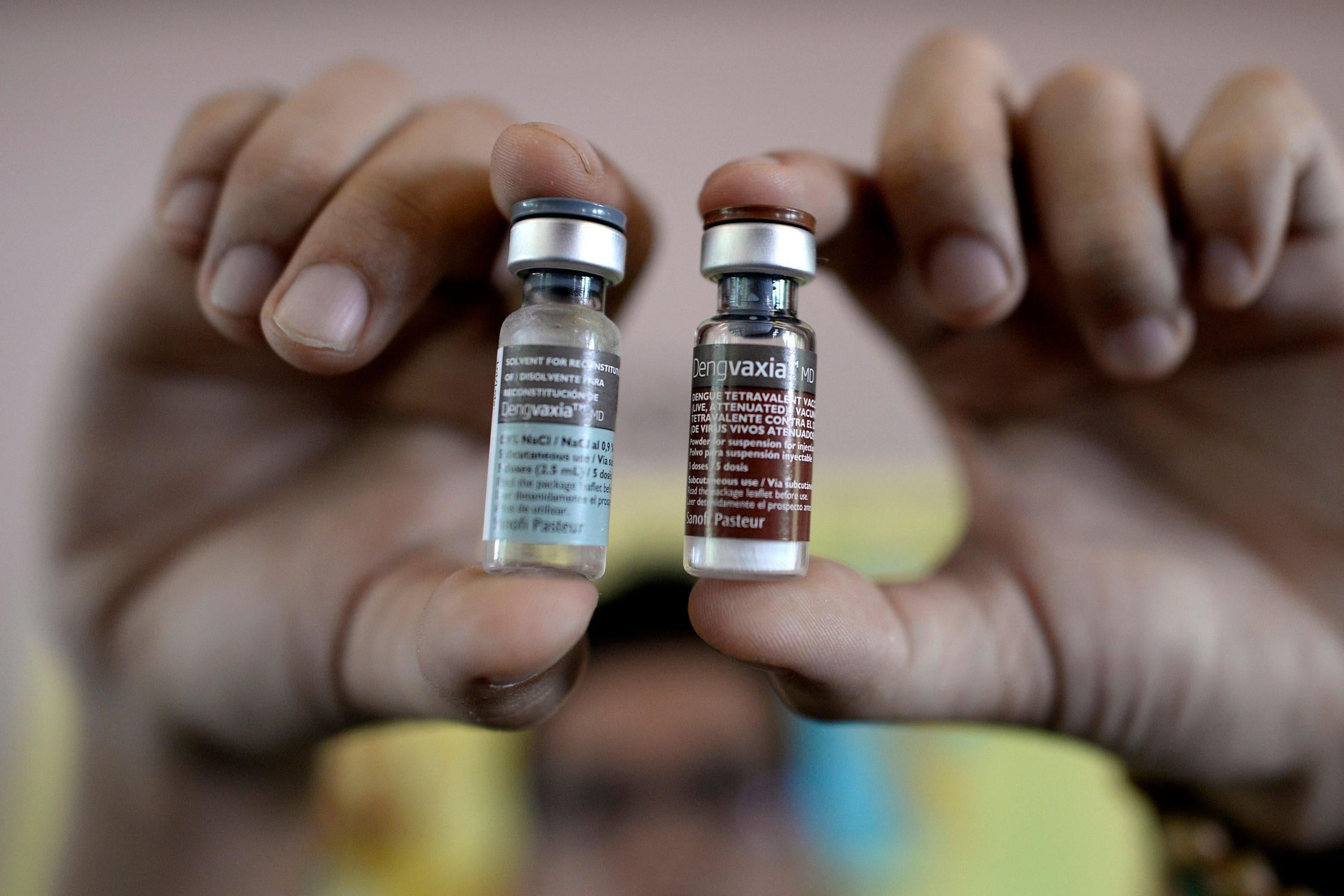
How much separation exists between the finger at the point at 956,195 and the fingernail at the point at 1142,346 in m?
0.13

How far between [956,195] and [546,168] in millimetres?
422

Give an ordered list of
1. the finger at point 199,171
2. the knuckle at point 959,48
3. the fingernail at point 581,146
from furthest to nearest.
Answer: the knuckle at point 959,48, the finger at point 199,171, the fingernail at point 581,146

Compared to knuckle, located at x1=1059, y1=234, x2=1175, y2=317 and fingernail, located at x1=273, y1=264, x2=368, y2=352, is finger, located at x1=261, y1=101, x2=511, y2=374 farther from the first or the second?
knuckle, located at x1=1059, y1=234, x2=1175, y2=317

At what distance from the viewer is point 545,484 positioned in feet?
2.16

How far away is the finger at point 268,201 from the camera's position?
2.47ft

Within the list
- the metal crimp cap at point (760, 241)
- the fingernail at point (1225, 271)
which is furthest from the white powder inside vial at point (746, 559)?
the fingernail at point (1225, 271)

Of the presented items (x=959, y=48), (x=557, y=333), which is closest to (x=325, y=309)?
(x=557, y=333)

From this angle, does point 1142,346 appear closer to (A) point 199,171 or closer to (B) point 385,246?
(B) point 385,246

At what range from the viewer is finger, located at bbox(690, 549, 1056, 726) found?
0.65 meters

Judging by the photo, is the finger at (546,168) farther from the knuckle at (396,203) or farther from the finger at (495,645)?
the finger at (495,645)

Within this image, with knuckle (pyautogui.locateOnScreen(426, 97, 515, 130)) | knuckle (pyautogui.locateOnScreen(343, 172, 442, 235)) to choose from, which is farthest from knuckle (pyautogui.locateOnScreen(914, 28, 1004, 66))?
knuckle (pyautogui.locateOnScreen(343, 172, 442, 235))

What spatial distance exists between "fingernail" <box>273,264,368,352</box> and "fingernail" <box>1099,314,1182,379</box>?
2.55 feet

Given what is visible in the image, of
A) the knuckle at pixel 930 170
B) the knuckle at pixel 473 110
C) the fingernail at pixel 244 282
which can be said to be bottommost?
the fingernail at pixel 244 282

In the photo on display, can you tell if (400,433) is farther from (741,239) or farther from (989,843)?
(989,843)
